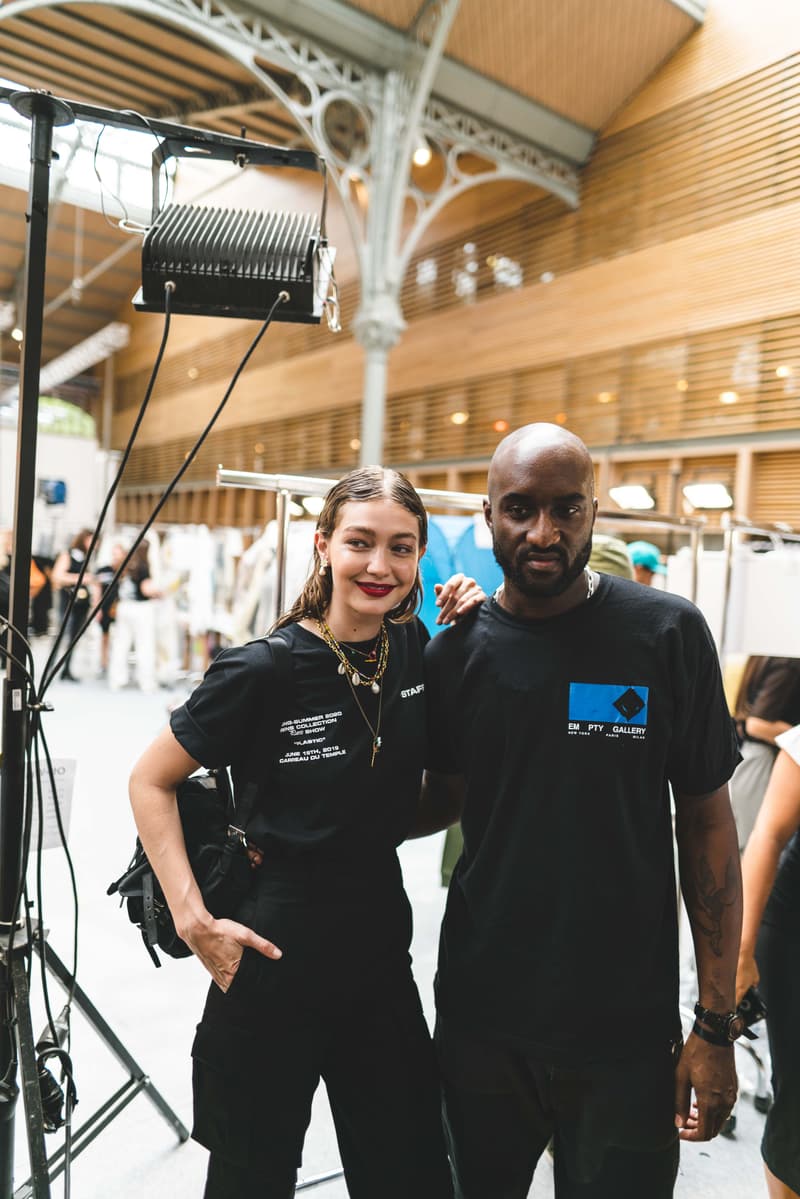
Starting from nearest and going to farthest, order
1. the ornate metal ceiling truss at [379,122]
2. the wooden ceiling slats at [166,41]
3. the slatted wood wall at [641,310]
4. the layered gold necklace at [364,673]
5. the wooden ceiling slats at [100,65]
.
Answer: the layered gold necklace at [364,673]
the slatted wood wall at [641,310]
the ornate metal ceiling truss at [379,122]
the wooden ceiling slats at [166,41]
the wooden ceiling slats at [100,65]

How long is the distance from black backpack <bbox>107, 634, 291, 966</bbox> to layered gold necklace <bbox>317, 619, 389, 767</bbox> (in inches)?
3.6

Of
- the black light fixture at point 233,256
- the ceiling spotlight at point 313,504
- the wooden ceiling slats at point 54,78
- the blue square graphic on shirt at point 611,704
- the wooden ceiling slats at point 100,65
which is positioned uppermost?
the wooden ceiling slats at point 100,65

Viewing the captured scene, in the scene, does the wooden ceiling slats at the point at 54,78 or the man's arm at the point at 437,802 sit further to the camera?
the wooden ceiling slats at the point at 54,78

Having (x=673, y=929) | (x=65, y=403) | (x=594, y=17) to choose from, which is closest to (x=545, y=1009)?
(x=673, y=929)

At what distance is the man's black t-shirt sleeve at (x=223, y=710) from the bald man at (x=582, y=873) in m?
0.36

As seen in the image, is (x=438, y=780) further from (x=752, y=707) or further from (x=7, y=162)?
(x=752, y=707)

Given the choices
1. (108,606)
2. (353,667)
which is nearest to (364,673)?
(353,667)

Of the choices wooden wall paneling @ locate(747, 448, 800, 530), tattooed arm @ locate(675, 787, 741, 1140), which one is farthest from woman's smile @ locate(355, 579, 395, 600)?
wooden wall paneling @ locate(747, 448, 800, 530)

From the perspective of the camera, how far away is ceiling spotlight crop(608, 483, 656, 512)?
28.1 feet

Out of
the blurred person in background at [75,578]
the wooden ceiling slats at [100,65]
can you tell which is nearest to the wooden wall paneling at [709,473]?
the blurred person in background at [75,578]

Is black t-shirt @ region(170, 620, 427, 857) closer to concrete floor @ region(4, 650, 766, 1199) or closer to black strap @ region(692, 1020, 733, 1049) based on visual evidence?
black strap @ region(692, 1020, 733, 1049)

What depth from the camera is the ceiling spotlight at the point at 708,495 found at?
7914 mm

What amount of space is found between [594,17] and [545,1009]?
30.7ft

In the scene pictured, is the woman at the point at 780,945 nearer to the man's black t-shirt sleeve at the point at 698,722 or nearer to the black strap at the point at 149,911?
the man's black t-shirt sleeve at the point at 698,722
